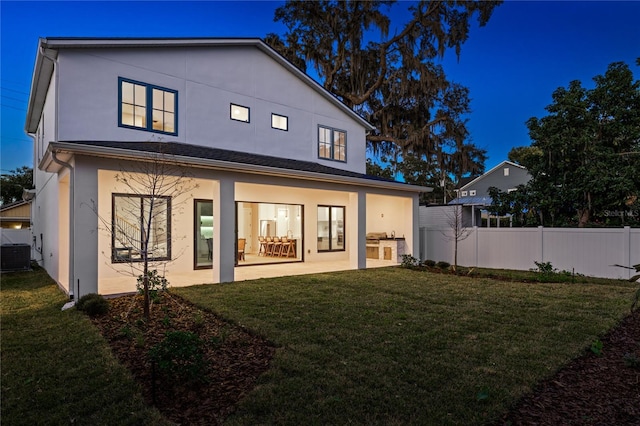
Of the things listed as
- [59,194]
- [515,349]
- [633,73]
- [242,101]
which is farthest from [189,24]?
[515,349]

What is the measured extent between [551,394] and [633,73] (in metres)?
13.0

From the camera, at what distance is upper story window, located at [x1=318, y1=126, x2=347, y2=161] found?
534 inches

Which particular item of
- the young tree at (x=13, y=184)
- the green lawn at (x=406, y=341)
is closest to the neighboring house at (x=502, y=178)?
the green lawn at (x=406, y=341)

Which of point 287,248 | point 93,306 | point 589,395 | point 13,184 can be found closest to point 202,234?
point 287,248

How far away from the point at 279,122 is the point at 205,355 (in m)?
9.40

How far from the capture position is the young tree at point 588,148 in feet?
37.9

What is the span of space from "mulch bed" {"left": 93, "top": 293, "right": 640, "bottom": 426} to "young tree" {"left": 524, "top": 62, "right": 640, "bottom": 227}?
7886 mm

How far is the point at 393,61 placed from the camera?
20.5 metres

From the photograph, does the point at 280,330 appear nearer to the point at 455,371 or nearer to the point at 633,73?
the point at 455,371

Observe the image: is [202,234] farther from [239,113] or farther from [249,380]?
[249,380]

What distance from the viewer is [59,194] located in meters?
8.56

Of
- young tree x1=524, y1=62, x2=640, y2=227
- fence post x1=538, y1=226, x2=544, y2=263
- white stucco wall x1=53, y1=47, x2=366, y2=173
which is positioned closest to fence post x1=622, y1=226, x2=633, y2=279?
young tree x1=524, y1=62, x2=640, y2=227

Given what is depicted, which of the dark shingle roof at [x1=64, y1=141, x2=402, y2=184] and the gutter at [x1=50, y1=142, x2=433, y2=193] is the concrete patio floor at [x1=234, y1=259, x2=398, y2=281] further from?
the dark shingle roof at [x1=64, y1=141, x2=402, y2=184]

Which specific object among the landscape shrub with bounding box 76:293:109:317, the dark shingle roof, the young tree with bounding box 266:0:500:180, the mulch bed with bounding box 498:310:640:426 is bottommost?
the mulch bed with bounding box 498:310:640:426
